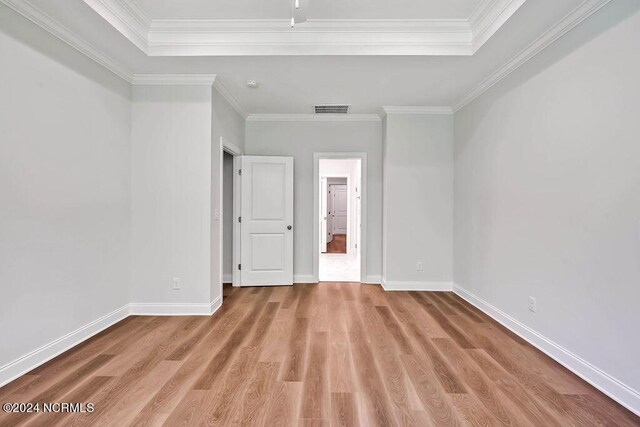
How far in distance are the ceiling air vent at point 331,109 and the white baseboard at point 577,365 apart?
317 centimetres

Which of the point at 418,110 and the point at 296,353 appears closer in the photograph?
the point at 296,353

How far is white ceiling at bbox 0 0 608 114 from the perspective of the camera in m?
2.29

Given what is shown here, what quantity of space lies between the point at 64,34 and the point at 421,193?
13.8 feet

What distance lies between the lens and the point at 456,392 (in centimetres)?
200

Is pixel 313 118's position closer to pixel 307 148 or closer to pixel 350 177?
pixel 307 148

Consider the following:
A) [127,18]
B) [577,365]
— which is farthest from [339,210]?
[577,365]

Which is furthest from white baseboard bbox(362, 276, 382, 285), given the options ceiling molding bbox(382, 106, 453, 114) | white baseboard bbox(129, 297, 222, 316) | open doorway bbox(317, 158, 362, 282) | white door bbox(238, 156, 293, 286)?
ceiling molding bbox(382, 106, 453, 114)

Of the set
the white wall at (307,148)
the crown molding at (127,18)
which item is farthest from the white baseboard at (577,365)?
the crown molding at (127,18)

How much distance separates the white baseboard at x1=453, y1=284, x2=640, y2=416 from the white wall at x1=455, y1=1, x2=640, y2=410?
0.6 inches

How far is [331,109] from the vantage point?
14.7 ft

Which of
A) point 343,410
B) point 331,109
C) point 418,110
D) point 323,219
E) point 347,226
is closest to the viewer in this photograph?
point 343,410

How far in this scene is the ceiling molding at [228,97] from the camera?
353cm

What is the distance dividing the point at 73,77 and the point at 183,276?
2.10 m

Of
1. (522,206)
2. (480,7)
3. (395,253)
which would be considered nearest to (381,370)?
(522,206)
